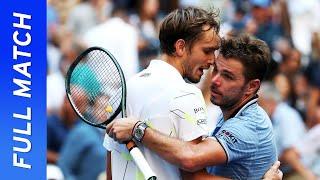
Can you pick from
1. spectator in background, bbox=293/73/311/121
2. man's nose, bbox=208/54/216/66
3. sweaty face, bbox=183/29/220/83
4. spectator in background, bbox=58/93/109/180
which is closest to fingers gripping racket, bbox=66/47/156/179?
sweaty face, bbox=183/29/220/83

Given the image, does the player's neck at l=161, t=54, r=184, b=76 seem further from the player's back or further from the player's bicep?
the player's bicep

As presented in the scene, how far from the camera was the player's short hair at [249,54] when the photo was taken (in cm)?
592

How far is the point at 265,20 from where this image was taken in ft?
48.3

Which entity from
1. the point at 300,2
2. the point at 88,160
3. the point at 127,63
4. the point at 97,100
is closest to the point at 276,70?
the point at 127,63

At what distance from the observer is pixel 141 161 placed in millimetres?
5555

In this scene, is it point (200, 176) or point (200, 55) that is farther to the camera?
point (200, 55)

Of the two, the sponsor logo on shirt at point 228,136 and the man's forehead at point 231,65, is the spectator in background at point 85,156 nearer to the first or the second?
the man's forehead at point 231,65

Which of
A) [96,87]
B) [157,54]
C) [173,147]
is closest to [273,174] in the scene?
[173,147]

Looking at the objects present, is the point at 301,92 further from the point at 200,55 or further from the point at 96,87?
the point at 200,55

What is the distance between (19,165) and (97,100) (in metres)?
0.68

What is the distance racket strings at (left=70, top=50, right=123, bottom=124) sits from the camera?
19.4ft

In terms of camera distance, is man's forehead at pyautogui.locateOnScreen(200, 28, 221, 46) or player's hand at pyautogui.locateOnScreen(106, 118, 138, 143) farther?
man's forehead at pyautogui.locateOnScreen(200, 28, 221, 46)

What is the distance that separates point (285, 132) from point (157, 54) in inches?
93.8

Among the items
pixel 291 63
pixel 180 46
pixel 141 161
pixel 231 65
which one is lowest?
pixel 291 63
